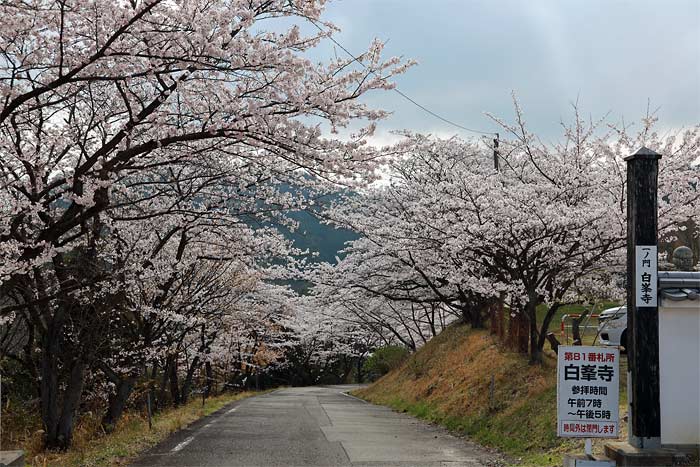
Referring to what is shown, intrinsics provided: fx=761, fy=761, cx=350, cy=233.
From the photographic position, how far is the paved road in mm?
10328

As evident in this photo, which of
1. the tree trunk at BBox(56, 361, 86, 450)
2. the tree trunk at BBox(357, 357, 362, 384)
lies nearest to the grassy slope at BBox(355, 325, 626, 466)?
the tree trunk at BBox(56, 361, 86, 450)

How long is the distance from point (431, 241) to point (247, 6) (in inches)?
428

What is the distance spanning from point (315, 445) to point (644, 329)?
6065mm

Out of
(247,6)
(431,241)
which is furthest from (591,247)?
(247,6)

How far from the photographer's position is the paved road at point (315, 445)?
10.3m

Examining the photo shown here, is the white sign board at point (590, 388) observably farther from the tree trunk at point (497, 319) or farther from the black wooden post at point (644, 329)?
the tree trunk at point (497, 319)

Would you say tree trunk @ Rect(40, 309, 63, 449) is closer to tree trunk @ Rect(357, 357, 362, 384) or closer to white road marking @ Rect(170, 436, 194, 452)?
white road marking @ Rect(170, 436, 194, 452)

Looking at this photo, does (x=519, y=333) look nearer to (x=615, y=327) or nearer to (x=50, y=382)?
(x=615, y=327)

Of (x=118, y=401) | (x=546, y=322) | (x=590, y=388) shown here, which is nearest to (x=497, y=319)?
(x=546, y=322)

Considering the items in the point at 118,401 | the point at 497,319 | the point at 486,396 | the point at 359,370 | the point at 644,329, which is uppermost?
the point at 497,319

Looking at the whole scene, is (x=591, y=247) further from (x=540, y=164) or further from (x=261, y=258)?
(x=261, y=258)

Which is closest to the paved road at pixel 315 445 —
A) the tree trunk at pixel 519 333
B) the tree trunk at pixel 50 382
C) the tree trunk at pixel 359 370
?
the tree trunk at pixel 50 382

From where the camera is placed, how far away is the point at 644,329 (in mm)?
7660

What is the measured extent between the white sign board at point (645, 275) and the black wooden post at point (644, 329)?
0.5 inches
